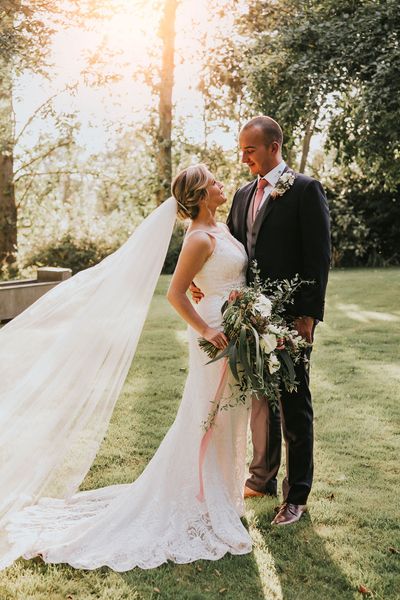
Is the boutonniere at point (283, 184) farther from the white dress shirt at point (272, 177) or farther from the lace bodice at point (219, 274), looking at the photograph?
the lace bodice at point (219, 274)

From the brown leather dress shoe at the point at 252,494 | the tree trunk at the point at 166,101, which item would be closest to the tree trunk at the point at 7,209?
the tree trunk at the point at 166,101

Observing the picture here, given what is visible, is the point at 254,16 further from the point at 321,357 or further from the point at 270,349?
the point at 270,349

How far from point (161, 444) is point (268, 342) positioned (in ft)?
2.84

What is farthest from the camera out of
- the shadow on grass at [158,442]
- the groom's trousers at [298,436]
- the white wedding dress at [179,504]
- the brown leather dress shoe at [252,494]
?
the brown leather dress shoe at [252,494]

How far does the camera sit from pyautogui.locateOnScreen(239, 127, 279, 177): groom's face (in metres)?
3.66

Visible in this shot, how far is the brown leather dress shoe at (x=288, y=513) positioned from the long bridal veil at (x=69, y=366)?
3.55 ft

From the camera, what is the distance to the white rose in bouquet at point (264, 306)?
10.6 ft

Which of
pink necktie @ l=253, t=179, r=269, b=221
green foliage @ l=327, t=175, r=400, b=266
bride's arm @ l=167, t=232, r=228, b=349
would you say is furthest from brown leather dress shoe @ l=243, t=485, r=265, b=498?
green foliage @ l=327, t=175, r=400, b=266

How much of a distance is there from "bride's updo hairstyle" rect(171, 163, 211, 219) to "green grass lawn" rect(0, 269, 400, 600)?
70.0 inches

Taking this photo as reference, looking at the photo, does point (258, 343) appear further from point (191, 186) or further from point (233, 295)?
point (191, 186)

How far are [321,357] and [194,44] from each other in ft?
45.4

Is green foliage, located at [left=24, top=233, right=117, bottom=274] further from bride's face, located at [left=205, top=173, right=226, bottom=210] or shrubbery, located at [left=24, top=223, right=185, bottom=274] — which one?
bride's face, located at [left=205, top=173, right=226, bottom=210]

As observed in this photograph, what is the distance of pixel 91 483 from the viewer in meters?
4.11

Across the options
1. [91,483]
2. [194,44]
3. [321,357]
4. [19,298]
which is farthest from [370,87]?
[194,44]
